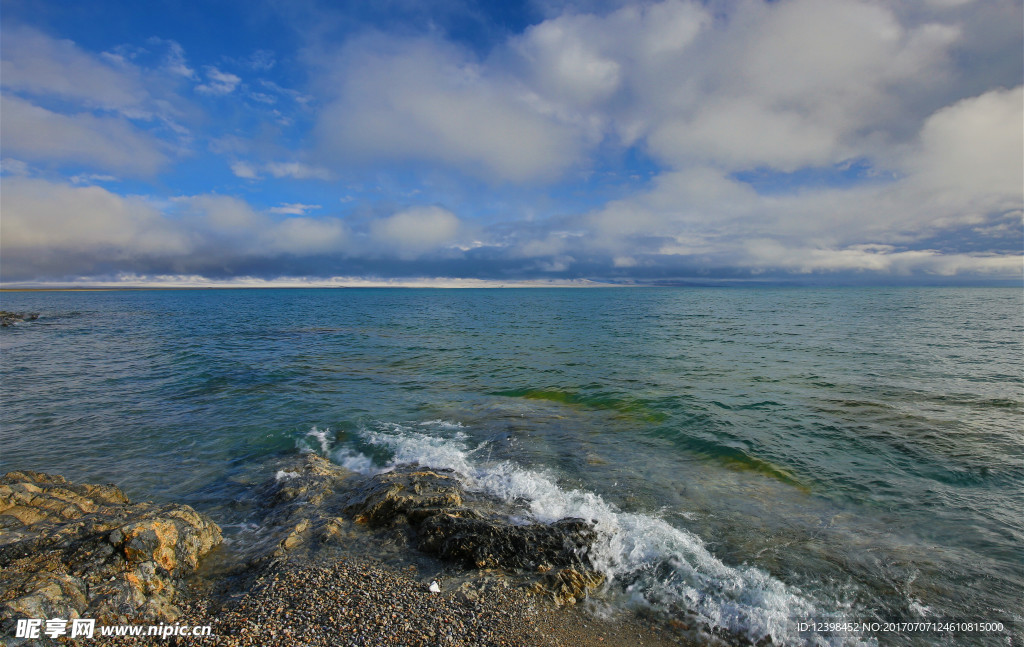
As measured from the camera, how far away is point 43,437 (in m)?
18.1

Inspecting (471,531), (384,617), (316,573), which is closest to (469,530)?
(471,531)

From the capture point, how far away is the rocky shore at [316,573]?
287 inches

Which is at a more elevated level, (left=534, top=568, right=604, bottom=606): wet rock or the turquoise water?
(left=534, top=568, right=604, bottom=606): wet rock

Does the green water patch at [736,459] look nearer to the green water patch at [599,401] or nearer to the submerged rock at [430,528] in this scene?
the green water patch at [599,401]

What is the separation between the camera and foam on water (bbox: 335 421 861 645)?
8.29 meters

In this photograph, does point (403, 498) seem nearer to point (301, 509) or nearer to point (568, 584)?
point (301, 509)

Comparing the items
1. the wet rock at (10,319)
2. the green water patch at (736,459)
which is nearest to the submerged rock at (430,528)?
the green water patch at (736,459)

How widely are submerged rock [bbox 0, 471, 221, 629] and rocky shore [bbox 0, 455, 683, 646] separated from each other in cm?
3

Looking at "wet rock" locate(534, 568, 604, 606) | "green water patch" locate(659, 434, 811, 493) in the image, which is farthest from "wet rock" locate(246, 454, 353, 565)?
"green water patch" locate(659, 434, 811, 493)

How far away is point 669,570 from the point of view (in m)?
9.58

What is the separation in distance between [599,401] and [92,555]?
20.3 m

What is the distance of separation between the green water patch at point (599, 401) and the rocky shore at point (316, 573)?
11695 mm

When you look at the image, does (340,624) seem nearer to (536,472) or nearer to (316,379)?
(536,472)

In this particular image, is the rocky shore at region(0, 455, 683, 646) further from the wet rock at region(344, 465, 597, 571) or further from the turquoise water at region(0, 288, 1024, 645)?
the turquoise water at region(0, 288, 1024, 645)
